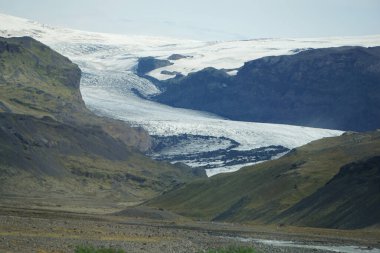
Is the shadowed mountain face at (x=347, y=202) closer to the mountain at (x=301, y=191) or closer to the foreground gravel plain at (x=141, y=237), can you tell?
the mountain at (x=301, y=191)

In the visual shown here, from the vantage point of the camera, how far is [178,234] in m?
81.4

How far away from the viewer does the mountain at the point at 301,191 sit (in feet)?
348

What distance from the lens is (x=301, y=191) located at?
12900 cm

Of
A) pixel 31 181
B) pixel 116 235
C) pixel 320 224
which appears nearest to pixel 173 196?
pixel 31 181

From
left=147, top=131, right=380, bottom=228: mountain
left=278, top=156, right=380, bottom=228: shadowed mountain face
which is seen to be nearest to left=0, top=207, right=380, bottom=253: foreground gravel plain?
left=278, top=156, right=380, bottom=228: shadowed mountain face

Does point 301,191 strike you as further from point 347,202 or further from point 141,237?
point 141,237

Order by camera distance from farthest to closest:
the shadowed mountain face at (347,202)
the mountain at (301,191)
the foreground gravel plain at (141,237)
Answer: the mountain at (301,191) → the shadowed mountain face at (347,202) → the foreground gravel plain at (141,237)

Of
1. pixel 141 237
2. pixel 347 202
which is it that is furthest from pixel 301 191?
pixel 141 237

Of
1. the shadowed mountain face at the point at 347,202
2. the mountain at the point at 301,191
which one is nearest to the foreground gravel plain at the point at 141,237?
the shadowed mountain face at the point at 347,202

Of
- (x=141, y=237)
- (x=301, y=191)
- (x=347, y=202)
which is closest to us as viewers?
(x=141, y=237)

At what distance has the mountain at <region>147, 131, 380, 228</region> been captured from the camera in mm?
106000

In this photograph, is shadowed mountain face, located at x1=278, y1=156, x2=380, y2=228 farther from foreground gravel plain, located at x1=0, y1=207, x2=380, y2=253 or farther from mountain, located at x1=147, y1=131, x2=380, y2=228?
foreground gravel plain, located at x1=0, y1=207, x2=380, y2=253

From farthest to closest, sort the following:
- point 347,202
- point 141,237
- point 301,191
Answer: point 301,191
point 347,202
point 141,237

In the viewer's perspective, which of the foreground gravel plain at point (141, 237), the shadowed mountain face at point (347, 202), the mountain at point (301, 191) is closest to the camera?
the foreground gravel plain at point (141, 237)
